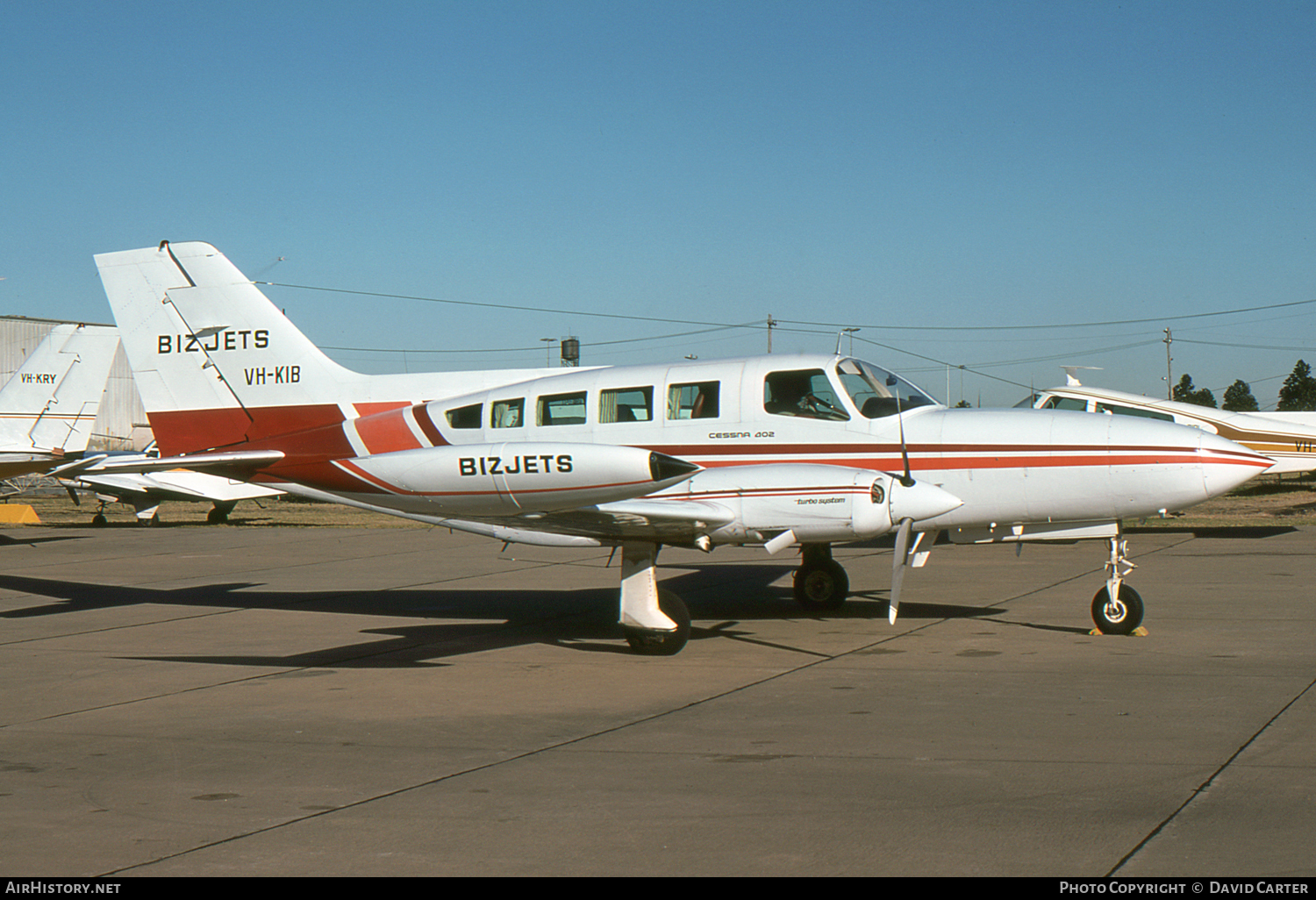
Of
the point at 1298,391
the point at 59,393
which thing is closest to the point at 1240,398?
the point at 1298,391

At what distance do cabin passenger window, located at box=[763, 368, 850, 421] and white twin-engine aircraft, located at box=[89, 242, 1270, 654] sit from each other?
0.02m

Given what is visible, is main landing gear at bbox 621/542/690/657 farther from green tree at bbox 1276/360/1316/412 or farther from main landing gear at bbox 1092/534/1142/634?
green tree at bbox 1276/360/1316/412

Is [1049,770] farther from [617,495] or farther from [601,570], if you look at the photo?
[601,570]

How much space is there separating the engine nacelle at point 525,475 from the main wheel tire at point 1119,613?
4.48m

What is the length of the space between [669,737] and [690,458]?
440 cm

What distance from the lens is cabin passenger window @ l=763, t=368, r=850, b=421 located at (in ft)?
36.2

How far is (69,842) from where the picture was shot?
207 inches

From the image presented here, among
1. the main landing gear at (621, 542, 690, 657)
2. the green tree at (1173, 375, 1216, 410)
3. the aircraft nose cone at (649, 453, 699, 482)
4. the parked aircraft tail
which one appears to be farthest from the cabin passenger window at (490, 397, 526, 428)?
the green tree at (1173, 375, 1216, 410)

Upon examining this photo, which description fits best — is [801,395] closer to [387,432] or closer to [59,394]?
[387,432]

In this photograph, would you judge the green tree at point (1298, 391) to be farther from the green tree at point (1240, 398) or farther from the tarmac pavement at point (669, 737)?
the tarmac pavement at point (669, 737)

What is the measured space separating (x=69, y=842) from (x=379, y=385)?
831cm

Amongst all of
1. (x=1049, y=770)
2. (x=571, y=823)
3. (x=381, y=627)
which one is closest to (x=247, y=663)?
(x=381, y=627)

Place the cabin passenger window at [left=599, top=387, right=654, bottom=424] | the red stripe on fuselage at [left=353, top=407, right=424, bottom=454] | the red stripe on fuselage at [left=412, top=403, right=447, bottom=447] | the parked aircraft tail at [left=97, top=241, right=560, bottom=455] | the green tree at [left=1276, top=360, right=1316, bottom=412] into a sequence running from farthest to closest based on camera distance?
1. the green tree at [left=1276, top=360, right=1316, bottom=412]
2. the parked aircraft tail at [left=97, top=241, right=560, bottom=455]
3. the red stripe on fuselage at [left=353, top=407, right=424, bottom=454]
4. the red stripe on fuselage at [left=412, top=403, right=447, bottom=447]
5. the cabin passenger window at [left=599, top=387, right=654, bottom=424]

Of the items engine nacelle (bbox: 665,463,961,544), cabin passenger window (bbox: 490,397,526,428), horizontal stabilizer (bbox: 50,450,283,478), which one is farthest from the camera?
horizontal stabilizer (bbox: 50,450,283,478)
